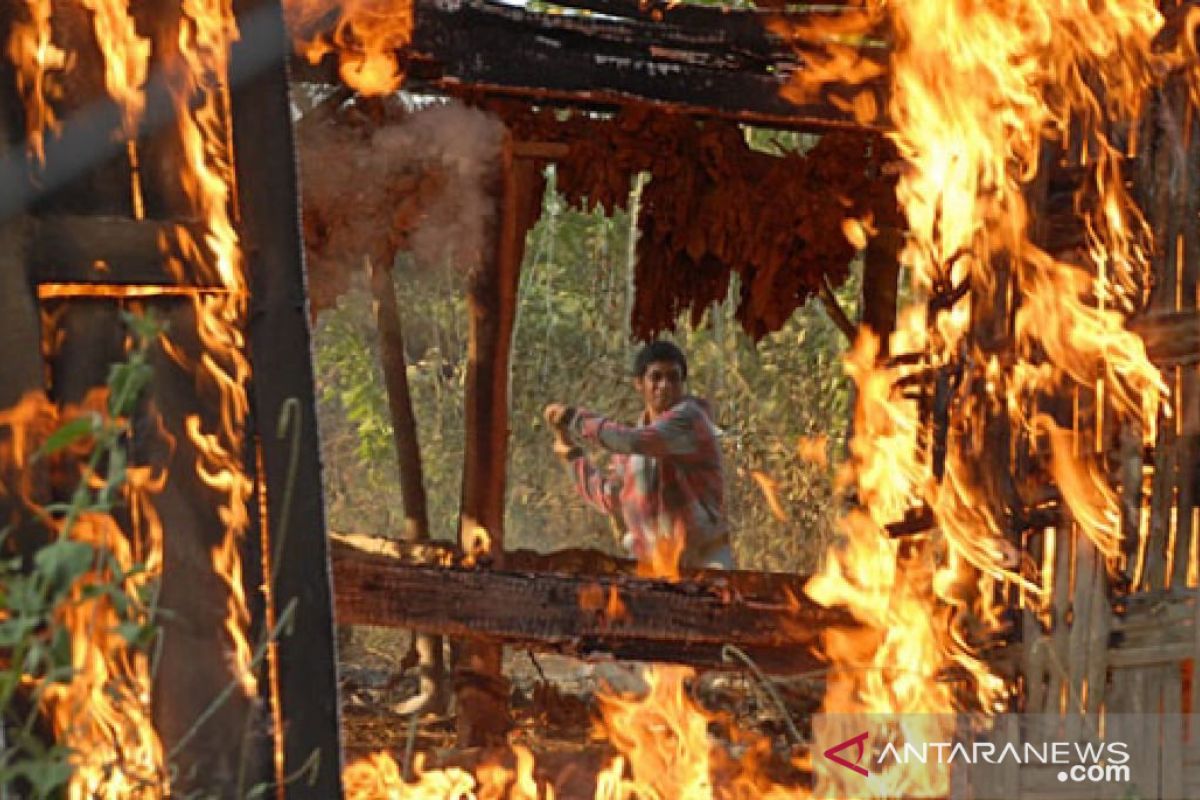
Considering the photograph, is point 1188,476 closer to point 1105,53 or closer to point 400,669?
point 1105,53

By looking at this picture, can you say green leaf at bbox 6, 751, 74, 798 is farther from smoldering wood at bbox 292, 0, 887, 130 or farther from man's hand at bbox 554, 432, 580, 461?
man's hand at bbox 554, 432, 580, 461

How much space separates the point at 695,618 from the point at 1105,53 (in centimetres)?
334

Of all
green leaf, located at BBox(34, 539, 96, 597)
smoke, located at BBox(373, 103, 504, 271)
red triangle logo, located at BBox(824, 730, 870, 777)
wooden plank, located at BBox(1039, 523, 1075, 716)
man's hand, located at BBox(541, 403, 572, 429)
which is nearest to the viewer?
green leaf, located at BBox(34, 539, 96, 597)

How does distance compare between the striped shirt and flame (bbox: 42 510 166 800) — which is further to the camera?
the striped shirt

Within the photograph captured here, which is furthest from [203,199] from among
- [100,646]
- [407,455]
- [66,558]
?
[407,455]

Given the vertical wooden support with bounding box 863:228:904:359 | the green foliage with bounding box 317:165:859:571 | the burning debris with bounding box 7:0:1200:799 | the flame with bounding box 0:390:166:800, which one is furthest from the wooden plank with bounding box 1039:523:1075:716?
the green foliage with bounding box 317:165:859:571

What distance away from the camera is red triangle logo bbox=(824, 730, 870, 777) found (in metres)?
7.66

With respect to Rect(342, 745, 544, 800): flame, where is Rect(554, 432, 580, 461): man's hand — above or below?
above

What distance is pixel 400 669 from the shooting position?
12688 millimetres

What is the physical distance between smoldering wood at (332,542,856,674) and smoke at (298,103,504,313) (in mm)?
1519

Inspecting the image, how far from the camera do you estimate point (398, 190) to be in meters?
9.55

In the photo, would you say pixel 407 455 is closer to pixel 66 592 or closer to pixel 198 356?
pixel 198 356

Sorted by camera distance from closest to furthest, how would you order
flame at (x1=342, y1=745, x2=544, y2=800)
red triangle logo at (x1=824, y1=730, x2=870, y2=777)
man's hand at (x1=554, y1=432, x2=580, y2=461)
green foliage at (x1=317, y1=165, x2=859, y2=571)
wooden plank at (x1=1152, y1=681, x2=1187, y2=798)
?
wooden plank at (x1=1152, y1=681, x2=1187, y2=798) < red triangle logo at (x1=824, y1=730, x2=870, y2=777) < flame at (x1=342, y1=745, x2=544, y2=800) < man's hand at (x1=554, y1=432, x2=580, y2=461) < green foliage at (x1=317, y1=165, x2=859, y2=571)

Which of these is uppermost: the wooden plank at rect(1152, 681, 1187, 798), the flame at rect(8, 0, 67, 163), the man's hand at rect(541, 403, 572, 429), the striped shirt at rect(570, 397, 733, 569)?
the flame at rect(8, 0, 67, 163)
